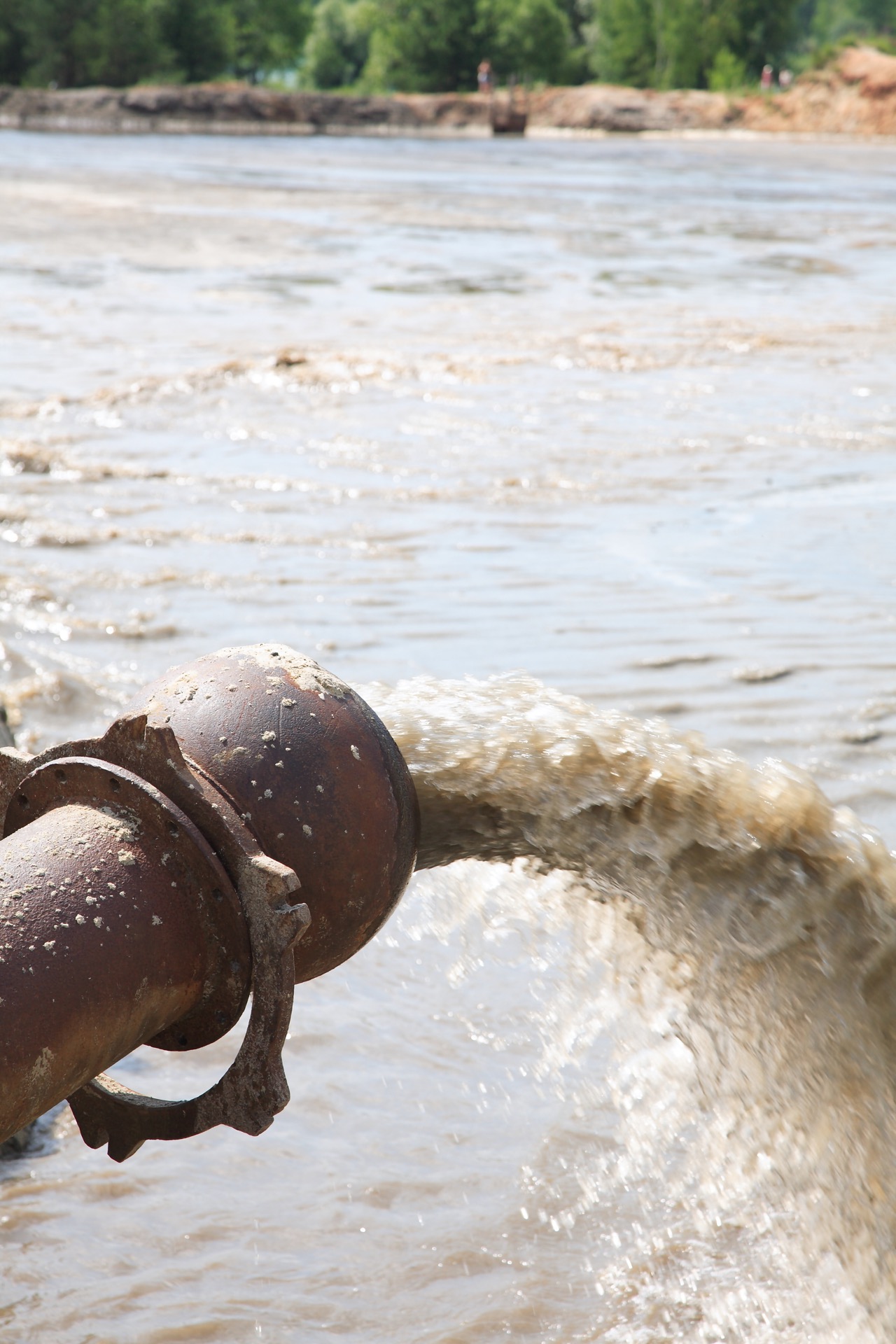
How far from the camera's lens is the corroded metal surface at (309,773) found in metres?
1.68

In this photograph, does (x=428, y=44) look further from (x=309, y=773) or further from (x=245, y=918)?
(x=245, y=918)

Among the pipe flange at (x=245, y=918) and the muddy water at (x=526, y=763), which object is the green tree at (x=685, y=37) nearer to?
the muddy water at (x=526, y=763)

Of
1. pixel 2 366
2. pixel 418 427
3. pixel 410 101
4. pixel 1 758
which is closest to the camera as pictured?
pixel 1 758

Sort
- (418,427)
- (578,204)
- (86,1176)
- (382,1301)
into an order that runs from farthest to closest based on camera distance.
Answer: (578,204), (418,427), (86,1176), (382,1301)

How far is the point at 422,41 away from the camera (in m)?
75.4

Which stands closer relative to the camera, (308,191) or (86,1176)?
(86,1176)

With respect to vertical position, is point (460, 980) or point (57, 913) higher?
point (57, 913)

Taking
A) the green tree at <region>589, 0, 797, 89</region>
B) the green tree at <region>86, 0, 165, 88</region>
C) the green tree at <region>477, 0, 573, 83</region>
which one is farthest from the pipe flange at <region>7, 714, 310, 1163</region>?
the green tree at <region>477, 0, 573, 83</region>

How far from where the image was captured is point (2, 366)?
8266 mm

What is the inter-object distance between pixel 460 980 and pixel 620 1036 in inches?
15.9

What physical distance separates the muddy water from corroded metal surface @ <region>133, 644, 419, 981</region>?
13.0 inches

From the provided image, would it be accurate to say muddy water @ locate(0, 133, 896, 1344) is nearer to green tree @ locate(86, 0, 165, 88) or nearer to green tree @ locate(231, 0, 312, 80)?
green tree @ locate(86, 0, 165, 88)

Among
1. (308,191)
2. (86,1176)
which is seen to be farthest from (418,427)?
(308,191)

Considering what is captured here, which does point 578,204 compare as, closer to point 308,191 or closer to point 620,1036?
point 308,191
